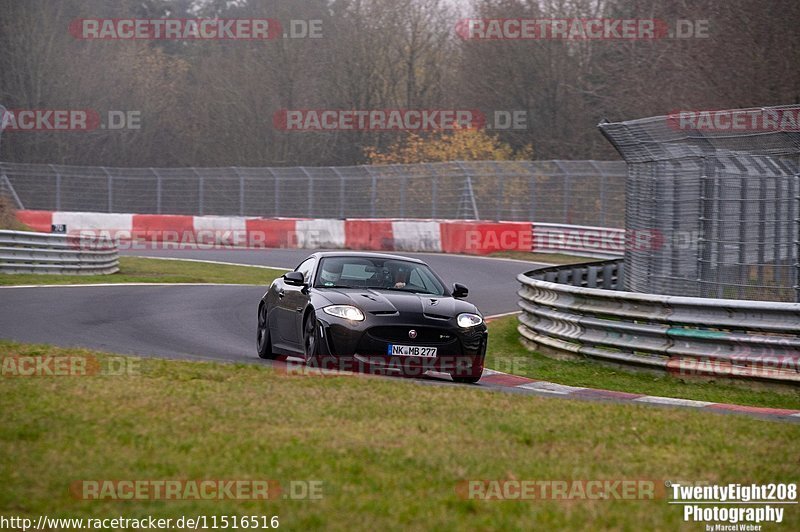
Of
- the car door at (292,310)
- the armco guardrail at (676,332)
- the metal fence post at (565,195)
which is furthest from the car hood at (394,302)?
the metal fence post at (565,195)

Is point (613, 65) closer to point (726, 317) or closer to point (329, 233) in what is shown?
point (329, 233)

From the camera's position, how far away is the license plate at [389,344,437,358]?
439 inches

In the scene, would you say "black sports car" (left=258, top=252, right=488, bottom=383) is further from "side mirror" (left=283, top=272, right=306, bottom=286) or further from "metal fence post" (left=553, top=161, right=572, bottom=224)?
"metal fence post" (left=553, top=161, right=572, bottom=224)

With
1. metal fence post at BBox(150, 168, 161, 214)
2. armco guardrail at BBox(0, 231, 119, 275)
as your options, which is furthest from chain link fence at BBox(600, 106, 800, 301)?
metal fence post at BBox(150, 168, 161, 214)

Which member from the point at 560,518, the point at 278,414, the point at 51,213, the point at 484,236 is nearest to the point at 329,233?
the point at 484,236

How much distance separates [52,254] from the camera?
83.3 ft

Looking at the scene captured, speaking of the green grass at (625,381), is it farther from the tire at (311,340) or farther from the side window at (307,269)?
the tire at (311,340)

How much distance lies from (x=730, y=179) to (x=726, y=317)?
11.8 ft

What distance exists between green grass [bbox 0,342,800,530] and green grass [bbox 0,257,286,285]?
48.9 ft

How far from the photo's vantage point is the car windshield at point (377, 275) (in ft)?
40.3

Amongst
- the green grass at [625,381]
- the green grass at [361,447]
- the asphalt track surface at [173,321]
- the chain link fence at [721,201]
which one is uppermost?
the chain link fence at [721,201]

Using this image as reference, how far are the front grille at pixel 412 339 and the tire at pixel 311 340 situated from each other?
0.59 meters

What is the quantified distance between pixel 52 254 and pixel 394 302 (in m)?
15.7

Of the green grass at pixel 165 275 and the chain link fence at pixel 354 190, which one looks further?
the chain link fence at pixel 354 190
